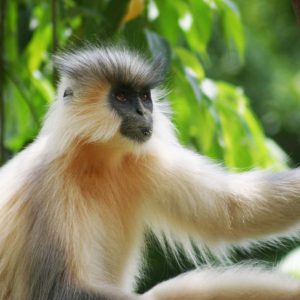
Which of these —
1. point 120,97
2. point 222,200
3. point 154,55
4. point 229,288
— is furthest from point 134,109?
point 229,288

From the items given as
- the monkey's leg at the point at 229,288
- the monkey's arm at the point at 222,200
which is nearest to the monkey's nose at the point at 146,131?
the monkey's arm at the point at 222,200

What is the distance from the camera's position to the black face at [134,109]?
4781 millimetres

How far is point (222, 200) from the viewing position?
4.91 m

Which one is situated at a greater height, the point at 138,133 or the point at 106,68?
the point at 106,68

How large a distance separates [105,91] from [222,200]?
83 centimetres

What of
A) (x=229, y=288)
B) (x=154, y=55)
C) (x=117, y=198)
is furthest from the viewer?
(x=154, y=55)

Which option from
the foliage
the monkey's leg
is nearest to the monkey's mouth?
the foliage

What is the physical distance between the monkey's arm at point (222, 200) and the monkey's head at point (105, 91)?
30cm

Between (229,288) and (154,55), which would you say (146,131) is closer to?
(154,55)

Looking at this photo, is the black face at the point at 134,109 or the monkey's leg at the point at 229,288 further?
the black face at the point at 134,109

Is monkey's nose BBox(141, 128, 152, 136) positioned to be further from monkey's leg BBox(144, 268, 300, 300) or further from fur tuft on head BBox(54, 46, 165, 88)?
monkey's leg BBox(144, 268, 300, 300)

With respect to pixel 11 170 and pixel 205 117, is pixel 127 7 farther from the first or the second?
pixel 11 170

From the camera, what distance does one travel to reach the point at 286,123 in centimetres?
1666

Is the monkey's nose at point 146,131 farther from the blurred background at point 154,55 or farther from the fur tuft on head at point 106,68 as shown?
the blurred background at point 154,55
